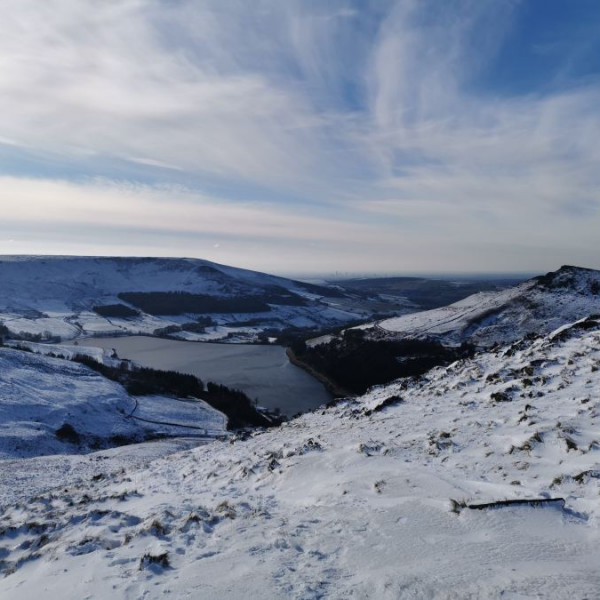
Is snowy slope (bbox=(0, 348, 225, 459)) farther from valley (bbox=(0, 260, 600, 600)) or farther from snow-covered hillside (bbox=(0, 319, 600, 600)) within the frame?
snow-covered hillside (bbox=(0, 319, 600, 600))

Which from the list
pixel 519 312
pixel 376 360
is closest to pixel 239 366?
pixel 376 360

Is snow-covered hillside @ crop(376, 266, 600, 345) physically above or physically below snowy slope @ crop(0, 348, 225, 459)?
above

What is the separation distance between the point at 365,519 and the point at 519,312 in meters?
99.6

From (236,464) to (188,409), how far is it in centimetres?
5265

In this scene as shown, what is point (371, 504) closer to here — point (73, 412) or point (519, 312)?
point (73, 412)

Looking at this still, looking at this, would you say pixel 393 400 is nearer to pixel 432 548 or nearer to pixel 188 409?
pixel 432 548

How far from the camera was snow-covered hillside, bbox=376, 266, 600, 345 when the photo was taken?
90625 mm

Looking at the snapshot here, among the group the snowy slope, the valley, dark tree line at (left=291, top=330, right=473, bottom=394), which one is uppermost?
the valley

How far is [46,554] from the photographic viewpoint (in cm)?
972

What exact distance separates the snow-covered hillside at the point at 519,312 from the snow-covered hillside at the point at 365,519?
8077cm

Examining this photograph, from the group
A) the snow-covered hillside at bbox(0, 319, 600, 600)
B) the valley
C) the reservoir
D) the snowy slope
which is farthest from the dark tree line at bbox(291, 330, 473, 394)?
the snow-covered hillside at bbox(0, 319, 600, 600)

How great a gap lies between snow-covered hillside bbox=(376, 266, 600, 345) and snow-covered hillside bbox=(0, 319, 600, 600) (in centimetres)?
8077

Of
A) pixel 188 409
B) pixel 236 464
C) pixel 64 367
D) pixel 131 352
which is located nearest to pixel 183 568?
pixel 236 464

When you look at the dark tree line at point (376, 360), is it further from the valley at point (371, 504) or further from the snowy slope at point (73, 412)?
the valley at point (371, 504)
